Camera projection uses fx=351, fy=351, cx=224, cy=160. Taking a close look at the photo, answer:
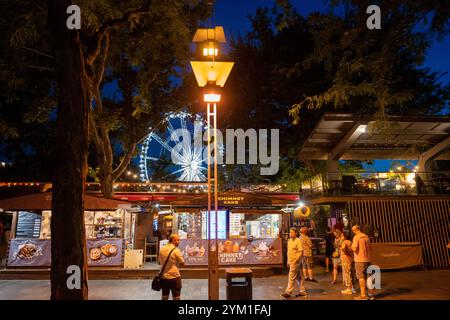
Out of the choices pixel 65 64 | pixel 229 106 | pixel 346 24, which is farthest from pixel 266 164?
pixel 65 64

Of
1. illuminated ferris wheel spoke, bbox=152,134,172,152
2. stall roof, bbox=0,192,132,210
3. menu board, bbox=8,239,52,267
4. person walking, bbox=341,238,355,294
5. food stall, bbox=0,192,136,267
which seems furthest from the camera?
illuminated ferris wheel spoke, bbox=152,134,172,152

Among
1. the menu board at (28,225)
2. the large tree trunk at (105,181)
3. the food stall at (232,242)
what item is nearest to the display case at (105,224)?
the large tree trunk at (105,181)

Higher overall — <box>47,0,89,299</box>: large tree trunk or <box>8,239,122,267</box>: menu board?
<box>47,0,89,299</box>: large tree trunk

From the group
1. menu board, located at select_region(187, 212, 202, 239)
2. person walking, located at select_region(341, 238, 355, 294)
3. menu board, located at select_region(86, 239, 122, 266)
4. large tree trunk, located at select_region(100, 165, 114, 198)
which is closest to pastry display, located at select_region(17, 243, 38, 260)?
menu board, located at select_region(86, 239, 122, 266)

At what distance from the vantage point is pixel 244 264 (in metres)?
12.7

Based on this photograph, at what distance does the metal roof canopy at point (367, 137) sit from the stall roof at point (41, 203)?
8.93 m

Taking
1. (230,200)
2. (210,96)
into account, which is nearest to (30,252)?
(230,200)

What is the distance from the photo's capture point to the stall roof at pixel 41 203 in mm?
11676

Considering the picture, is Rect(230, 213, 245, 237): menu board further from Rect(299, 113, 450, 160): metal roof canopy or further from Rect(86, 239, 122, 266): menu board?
Rect(86, 239, 122, 266): menu board

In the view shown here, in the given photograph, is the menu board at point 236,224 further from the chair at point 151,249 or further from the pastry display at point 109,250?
the pastry display at point 109,250

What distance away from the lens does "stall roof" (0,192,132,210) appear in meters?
11.7
